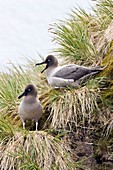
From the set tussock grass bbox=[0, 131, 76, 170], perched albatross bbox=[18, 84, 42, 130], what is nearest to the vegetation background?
tussock grass bbox=[0, 131, 76, 170]

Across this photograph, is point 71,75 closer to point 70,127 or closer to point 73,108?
point 73,108

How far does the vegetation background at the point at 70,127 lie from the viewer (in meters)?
5.77

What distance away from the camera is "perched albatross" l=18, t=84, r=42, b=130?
598cm

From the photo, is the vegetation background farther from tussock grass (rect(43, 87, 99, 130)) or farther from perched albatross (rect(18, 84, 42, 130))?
perched albatross (rect(18, 84, 42, 130))

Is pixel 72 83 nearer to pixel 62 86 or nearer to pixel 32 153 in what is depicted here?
pixel 62 86

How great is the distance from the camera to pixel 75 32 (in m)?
7.29

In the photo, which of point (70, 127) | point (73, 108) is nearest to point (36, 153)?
point (70, 127)

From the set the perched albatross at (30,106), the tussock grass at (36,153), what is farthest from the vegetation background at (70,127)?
the perched albatross at (30,106)

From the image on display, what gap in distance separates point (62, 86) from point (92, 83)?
0.32 meters

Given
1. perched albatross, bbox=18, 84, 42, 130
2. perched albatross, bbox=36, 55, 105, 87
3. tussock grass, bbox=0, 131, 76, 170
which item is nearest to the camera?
tussock grass, bbox=0, 131, 76, 170

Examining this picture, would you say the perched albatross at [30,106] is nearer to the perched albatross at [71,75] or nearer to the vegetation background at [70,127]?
the vegetation background at [70,127]

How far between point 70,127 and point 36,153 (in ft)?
1.48

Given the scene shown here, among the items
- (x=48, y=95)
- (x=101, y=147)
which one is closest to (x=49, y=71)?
(x=48, y=95)

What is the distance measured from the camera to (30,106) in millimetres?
5984
